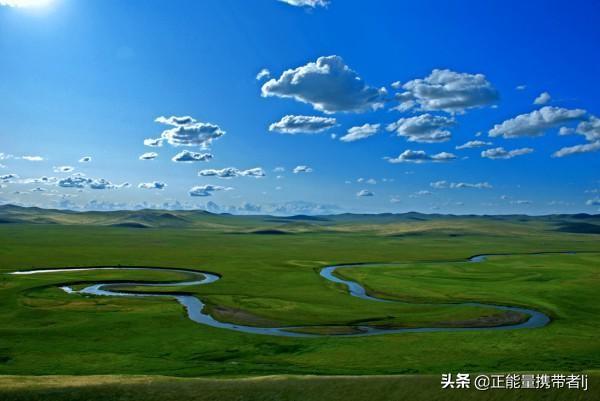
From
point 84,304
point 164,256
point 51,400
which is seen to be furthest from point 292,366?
point 164,256

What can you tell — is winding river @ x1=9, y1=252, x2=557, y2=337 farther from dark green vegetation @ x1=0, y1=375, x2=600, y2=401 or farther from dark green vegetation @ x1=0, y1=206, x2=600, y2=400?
dark green vegetation @ x1=0, y1=375, x2=600, y2=401

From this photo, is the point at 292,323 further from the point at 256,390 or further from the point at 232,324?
the point at 256,390

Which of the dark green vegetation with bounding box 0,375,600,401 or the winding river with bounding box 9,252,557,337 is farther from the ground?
the dark green vegetation with bounding box 0,375,600,401

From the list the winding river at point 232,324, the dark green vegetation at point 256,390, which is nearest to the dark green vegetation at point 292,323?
the winding river at point 232,324

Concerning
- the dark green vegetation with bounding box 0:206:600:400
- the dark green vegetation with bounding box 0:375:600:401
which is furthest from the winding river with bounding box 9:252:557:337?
the dark green vegetation with bounding box 0:375:600:401

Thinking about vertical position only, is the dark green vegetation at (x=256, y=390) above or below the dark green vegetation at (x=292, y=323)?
above

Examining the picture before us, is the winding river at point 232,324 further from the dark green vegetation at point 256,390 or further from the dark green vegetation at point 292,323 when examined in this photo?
the dark green vegetation at point 256,390

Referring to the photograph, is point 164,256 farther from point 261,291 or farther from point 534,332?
point 534,332

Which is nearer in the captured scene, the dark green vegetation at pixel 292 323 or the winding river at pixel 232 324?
the dark green vegetation at pixel 292 323

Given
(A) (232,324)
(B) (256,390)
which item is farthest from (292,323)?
(B) (256,390)

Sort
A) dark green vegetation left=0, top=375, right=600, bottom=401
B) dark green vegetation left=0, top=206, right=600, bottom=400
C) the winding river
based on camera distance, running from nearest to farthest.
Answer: dark green vegetation left=0, top=375, right=600, bottom=401, dark green vegetation left=0, top=206, right=600, bottom=400, the winding river

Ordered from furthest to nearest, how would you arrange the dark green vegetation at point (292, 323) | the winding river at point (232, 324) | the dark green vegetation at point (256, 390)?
the winding river at point (232, 324), the dark green vegetation at point (292, 323), the dark green vegetation at point (256, 390)
